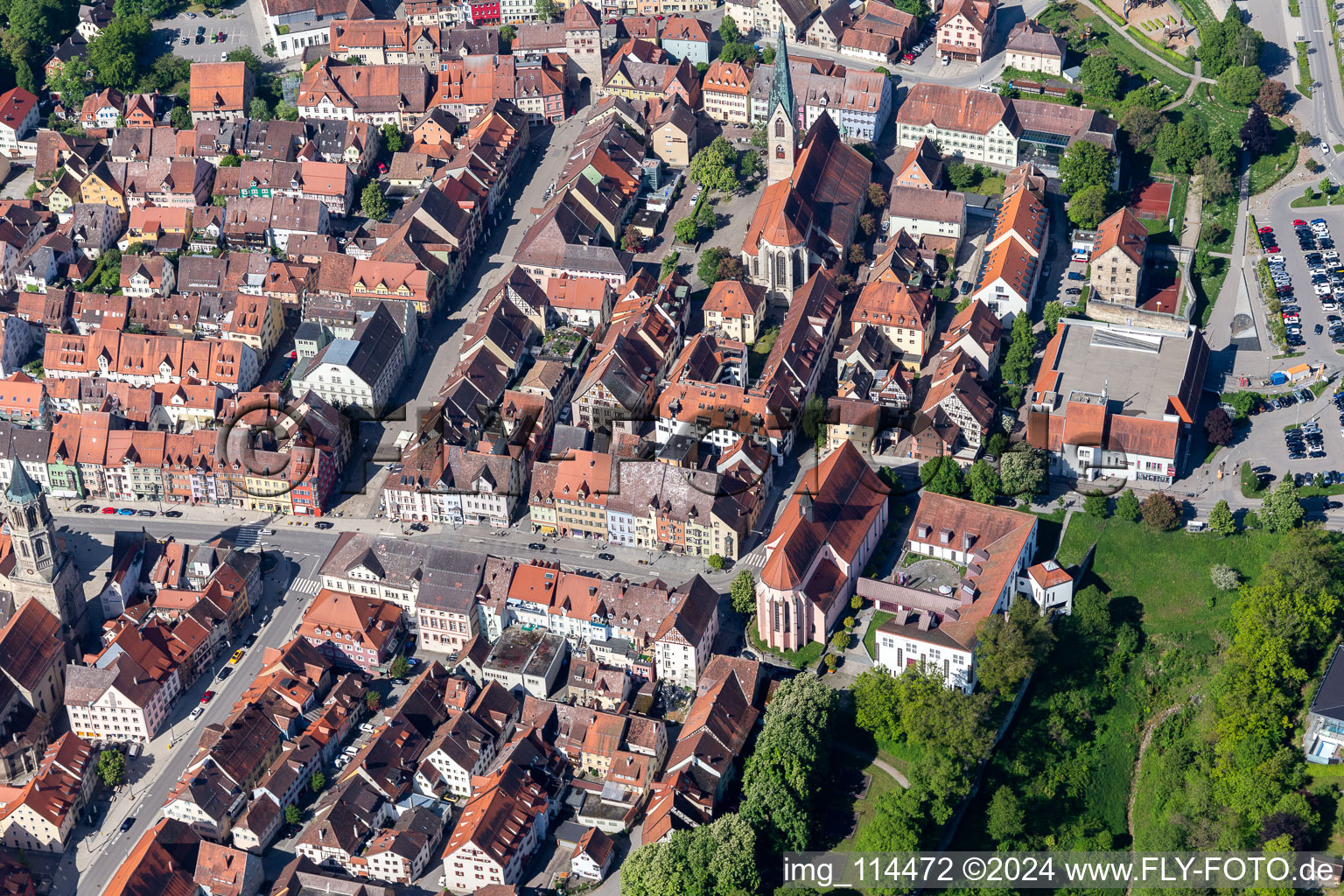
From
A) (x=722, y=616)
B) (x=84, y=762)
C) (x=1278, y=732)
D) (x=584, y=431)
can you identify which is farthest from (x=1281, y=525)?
(x=84, y=762)

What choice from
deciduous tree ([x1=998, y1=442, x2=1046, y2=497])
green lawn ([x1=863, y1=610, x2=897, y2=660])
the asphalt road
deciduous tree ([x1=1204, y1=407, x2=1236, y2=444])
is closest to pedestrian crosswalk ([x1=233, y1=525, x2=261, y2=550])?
the asphalt road

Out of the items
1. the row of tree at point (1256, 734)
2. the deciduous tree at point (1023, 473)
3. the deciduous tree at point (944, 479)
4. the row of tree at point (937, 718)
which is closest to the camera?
the row of tree at point (1256, 734)

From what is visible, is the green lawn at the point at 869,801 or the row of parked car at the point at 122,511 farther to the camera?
the row of parked car at the point at 122,511

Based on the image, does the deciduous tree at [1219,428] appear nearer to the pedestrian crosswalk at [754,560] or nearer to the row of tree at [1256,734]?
the row of tree at [1256,734]

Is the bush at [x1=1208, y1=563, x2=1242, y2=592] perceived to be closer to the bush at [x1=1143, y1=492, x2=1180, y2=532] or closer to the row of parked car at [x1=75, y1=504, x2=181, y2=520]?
the bush at [x1=1143, y1=492, x2=1180, y2=532]

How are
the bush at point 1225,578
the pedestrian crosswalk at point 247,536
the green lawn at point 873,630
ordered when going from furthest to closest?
the pedestrian crosswalk at point 247,536 → the green lawn at point 873,630 → the bush at point 1225,578

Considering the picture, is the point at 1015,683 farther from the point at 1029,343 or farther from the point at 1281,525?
the point at 1029,343

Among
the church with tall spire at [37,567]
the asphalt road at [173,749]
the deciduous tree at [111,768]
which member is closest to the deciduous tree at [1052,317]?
the asphalt road at [173,749]
